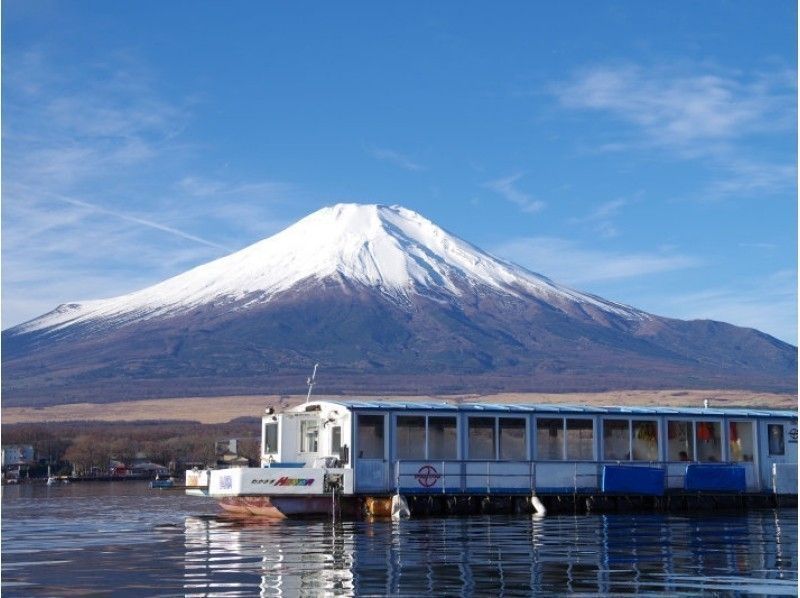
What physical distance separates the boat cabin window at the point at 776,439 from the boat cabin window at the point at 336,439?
14.1 meters

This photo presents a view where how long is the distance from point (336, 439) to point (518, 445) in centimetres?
537

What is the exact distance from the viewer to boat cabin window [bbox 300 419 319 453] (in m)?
41.9

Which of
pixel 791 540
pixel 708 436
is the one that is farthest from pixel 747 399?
pixel 791 540

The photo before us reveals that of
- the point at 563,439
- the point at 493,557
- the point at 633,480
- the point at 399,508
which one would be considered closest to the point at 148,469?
the point at 563,439

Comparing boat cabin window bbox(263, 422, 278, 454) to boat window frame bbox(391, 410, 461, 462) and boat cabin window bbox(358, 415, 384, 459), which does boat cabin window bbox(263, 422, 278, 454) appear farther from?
boat window frame bbox(391, 410, 461, 462)

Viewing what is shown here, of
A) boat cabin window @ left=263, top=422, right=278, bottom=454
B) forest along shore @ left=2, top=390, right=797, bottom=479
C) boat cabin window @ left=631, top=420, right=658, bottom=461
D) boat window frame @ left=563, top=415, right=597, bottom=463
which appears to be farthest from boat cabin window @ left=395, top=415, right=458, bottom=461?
forest along shore @ left=2, top=390, right=797, bottom=479

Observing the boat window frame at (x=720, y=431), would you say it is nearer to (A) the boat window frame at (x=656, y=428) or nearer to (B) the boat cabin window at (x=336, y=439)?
(A) the boat window frame at (x=656, y=428)

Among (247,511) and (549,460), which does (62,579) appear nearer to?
(247,511)

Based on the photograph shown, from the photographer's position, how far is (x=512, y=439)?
41.4 metres

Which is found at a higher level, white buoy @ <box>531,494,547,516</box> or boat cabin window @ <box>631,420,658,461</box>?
boat cabin window @ <box>631,420,658,461</box>

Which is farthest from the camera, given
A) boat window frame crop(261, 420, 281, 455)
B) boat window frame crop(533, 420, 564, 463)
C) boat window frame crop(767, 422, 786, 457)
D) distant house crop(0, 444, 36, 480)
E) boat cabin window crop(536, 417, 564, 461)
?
distant house crop(0, 444, 36, 480)

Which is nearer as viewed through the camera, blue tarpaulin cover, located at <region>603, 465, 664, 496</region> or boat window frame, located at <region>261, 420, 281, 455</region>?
blue tarpaulin cover, located at <region>603, 465, 664, 496</region>

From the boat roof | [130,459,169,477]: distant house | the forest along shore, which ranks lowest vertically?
the boat roof

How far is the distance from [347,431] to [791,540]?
553 inches
